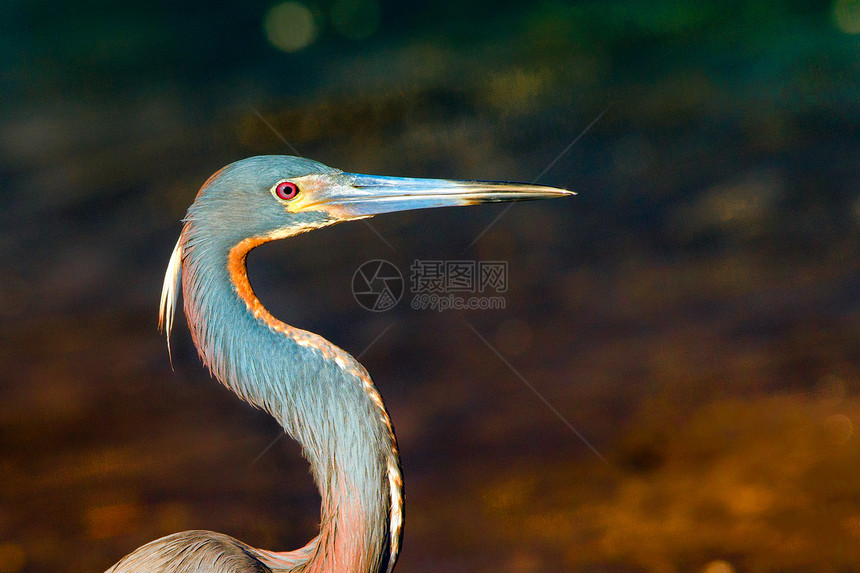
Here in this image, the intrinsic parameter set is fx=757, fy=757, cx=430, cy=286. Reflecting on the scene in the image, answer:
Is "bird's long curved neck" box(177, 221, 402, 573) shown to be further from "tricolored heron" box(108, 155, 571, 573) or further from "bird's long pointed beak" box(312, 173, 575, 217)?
"bird's long pointed beak" box(312, 173, 575, 217)

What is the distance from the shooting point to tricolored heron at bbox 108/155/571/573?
64.4 inches

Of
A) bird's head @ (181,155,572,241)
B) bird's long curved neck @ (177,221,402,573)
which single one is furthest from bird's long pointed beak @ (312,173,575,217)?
bird's long curved neck @ (177,221,402,573)

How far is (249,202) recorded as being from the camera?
1.73 meters

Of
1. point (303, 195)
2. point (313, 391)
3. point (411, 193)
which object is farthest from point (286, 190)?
point (313, 391)

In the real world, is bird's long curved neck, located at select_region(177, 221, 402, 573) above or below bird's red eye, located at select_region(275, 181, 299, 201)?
below

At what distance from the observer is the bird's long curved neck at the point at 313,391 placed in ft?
5.36

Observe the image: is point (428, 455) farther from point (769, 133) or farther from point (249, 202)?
point (769, 133)

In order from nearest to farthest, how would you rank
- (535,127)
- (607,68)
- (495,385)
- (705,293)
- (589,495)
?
1. (589,495)
2. (495,385)
3. (705,293)
4. (535,127)
5. (607,68)

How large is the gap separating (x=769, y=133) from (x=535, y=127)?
177 cm

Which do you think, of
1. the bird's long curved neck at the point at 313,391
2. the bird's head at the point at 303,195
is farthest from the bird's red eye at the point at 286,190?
the bird's long curved neck at the point at 313,391

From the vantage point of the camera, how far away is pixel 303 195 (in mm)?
1790

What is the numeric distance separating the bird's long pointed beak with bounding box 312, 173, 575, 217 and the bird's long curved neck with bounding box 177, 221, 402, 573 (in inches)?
11.2

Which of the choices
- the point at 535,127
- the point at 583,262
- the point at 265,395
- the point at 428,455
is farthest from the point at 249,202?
the point at 535,127

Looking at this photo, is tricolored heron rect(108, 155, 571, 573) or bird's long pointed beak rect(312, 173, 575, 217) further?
bird's long pointed beak rect(312, 173, 575, 217)
